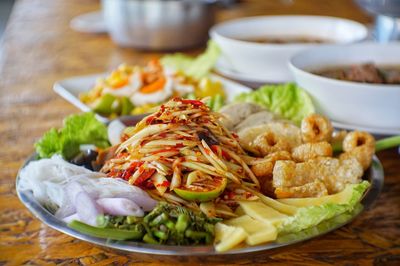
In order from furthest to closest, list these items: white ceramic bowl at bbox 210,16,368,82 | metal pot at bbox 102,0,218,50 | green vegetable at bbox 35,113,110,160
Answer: metal pot at bbox 102,0,218,50 → white ceramic bowl at bbox 210,16,368,82 → green vegetable at bbox 35,113,110,160

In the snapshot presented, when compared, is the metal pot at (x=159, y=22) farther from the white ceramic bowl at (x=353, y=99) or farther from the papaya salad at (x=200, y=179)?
the papaya salad at (x=200, y=179)

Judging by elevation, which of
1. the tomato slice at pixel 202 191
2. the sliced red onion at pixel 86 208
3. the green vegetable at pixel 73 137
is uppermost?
the sliced red onion at pixel 86 208

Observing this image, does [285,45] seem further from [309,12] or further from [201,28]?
[309,12]

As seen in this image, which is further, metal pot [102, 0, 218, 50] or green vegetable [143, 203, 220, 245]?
metal pot [102, 0, 218, 50]

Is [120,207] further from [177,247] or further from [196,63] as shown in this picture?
[196,63]

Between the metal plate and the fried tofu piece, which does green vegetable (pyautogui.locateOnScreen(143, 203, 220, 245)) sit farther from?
the fried tofu piece

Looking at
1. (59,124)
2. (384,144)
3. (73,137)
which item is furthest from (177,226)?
(59,124)

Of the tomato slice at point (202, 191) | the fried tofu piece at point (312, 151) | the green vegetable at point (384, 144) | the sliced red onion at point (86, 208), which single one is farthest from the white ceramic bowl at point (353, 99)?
the sliced red onion at point (86, 208)

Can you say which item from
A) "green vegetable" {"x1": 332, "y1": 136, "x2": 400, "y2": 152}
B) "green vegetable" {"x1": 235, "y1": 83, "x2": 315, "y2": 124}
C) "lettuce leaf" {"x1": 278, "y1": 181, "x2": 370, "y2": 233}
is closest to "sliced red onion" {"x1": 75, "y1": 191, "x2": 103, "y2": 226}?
"lettuce leaf" {"x1": 278, "y1": 181, "x2": 370, "y2": 233}
